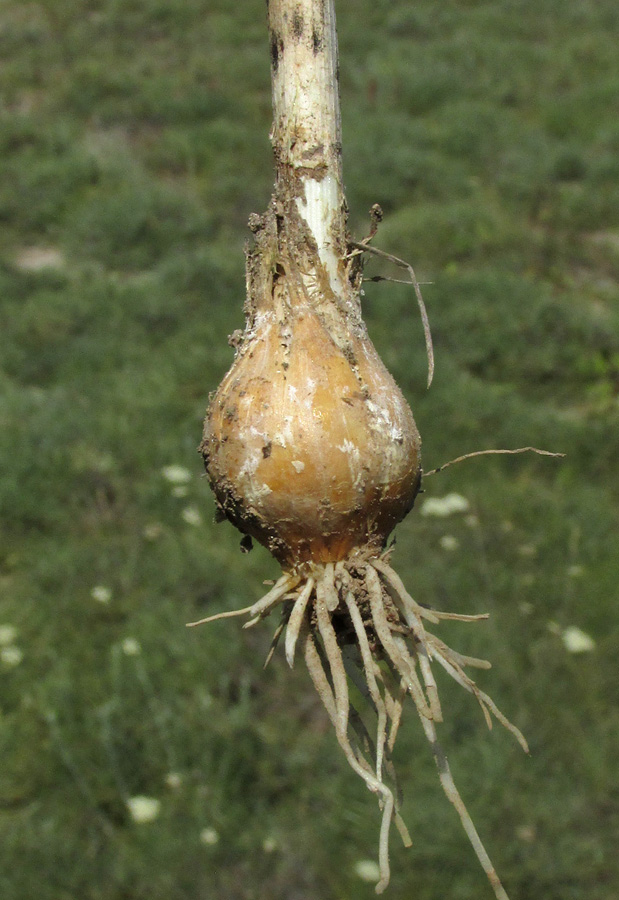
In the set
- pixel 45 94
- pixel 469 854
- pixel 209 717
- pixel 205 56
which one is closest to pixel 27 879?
pixel 209 717

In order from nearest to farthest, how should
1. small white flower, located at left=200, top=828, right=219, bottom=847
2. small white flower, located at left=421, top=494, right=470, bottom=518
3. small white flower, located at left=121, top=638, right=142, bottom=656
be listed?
small white flower, located at left=200, top=828, right=219, bottom=847, small white flower, located at left=121, top=638, right=142, bottom=656, small white flower, located at left=421, top=494, right=470, bottom=518

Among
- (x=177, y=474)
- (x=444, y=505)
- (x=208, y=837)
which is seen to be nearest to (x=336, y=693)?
(x=208, y=837)

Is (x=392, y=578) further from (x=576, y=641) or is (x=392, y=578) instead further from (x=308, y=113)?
(x=576, y=641)

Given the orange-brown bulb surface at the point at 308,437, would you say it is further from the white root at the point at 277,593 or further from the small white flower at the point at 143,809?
the small white flower at the point at 143,809

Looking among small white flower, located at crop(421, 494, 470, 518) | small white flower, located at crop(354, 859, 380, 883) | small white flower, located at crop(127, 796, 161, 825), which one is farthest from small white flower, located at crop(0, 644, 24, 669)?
small white flower, located at crop(421, 494, 470, 518)

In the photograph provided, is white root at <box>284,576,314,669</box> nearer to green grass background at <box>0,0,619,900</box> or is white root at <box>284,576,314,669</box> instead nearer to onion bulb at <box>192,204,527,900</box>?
onion bulb at <box>192,204,527,900</box>

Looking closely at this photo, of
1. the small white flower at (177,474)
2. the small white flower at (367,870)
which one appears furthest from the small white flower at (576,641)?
the small white flower at (177,474)

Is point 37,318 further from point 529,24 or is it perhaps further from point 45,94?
point 529,24
